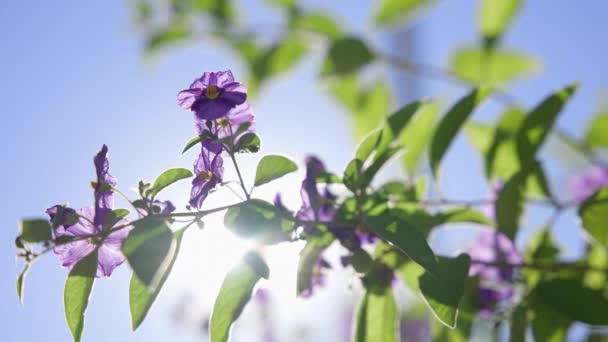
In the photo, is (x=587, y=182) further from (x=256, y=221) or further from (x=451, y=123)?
(x=256, y=221)

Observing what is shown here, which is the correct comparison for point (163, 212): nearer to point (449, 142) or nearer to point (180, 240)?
point (180, 240)

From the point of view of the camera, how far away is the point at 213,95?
1.05m

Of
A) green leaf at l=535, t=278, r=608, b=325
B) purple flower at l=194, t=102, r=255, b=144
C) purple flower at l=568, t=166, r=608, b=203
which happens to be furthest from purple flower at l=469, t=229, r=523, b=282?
purple flower at l=194, t=102, r=255, b=144

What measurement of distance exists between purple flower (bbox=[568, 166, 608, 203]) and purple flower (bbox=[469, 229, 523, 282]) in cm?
39

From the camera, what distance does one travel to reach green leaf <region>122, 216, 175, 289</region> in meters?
0.80

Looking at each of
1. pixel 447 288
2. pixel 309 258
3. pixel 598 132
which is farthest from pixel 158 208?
pixel 598 132

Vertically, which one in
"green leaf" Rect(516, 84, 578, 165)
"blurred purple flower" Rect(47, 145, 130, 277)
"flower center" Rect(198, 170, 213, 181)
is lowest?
"blurred purple flower" Rect(47, 145, 130, 277)

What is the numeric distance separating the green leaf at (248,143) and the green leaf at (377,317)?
16.4 inches

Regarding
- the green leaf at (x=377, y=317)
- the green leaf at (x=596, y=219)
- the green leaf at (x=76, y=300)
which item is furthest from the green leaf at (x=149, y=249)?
the green leaf at (x=596, y=219)

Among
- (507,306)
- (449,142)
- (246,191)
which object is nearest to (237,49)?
(449,142)

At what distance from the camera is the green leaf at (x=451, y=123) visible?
1463 millimetres

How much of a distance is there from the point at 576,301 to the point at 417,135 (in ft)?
1.97

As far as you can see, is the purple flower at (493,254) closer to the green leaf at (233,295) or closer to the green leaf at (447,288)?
the green leaf at (447,288)

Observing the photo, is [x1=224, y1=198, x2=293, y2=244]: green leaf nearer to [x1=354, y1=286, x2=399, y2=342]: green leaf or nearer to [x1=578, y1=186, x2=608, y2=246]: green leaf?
[x1=354, y1=286, x2=399, y2=342]: green leaf
